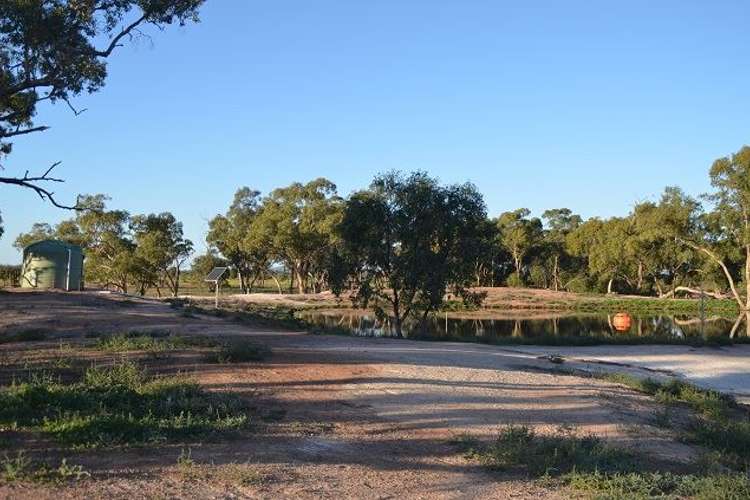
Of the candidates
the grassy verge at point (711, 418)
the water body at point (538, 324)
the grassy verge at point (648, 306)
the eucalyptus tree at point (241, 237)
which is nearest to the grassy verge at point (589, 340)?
the water body at point (538, 324)

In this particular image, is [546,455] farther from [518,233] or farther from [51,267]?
[518,233]

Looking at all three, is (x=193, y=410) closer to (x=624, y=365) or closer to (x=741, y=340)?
(x=624, y=365)

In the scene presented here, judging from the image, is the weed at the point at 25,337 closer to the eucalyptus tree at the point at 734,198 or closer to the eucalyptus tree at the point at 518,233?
the eucalyptus tree at the point at 734,198

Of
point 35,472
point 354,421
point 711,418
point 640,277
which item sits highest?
point 640,277

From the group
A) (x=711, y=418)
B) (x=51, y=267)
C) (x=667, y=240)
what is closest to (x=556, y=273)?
(x=667, y=240)

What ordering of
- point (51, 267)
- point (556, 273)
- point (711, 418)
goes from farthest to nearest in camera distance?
point (556, 273)
point (51, 267)
point (711, 418)

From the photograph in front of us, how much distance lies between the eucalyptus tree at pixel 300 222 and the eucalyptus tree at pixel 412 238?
29.5 metres

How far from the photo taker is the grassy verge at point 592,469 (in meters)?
6.29

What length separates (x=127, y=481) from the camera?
565 cm

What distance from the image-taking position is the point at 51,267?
36.2 meters

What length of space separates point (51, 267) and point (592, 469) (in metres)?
35.0

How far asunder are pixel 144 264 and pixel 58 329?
3765 cm

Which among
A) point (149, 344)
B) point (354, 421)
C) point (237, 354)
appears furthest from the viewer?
point (149, 344)

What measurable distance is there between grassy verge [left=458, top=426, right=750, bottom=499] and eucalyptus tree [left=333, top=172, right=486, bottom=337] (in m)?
17.9
